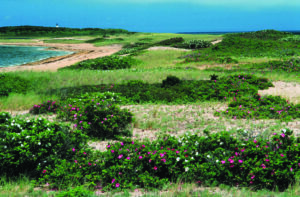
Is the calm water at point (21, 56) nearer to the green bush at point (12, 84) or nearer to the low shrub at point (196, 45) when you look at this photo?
the green bush at point (12, 84)

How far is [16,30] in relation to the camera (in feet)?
300

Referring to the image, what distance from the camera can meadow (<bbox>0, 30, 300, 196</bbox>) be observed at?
4.95 metres

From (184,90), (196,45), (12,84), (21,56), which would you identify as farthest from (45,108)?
(196,45)

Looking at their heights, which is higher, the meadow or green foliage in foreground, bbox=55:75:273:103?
green foliage in foreground, bbox=55:75:273:103

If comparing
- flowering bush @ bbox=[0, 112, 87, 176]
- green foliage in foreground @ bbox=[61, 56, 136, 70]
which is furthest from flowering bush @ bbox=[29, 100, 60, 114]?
green foliage in foreground @ bbox=[61, 56, 136, 70]

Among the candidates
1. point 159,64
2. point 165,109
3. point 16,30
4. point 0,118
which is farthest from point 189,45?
point 16,30

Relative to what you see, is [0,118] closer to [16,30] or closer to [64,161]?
[64,161]

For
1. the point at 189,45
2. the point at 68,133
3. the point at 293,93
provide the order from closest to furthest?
the point at 68,133, the point at 293,93, the point at 189,45

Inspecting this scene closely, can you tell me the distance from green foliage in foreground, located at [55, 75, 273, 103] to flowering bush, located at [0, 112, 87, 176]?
18.0ft

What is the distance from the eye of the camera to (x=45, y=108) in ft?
33.4

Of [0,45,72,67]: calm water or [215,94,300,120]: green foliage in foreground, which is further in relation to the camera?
[0,45,72,67]: calm water

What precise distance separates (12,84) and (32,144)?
905 cm

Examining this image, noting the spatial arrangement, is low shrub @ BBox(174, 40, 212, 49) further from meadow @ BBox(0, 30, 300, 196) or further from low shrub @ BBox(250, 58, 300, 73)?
meadow @ BBox(0, 30, 300, 196)

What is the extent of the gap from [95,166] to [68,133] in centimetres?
116
